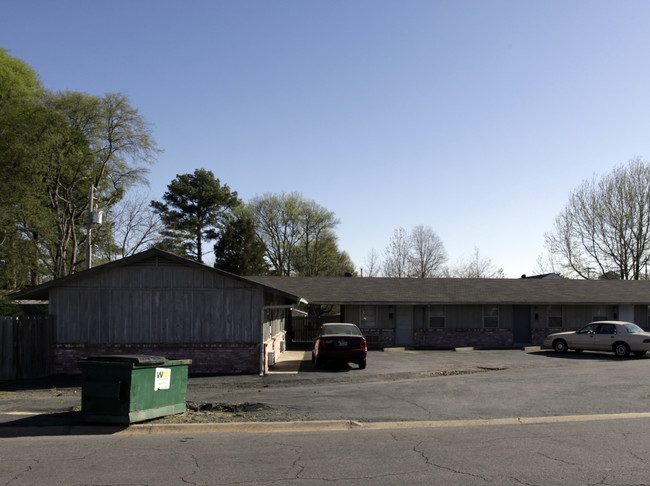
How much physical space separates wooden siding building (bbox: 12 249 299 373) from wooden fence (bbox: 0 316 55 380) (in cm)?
29

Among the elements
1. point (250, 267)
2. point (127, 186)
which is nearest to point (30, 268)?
point (127, 186)

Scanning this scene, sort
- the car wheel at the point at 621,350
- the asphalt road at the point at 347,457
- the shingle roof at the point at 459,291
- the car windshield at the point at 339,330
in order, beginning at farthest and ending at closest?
the shingle roof at the point at 459,291, the car wheel at the point at 621,350, the car windshield at the point at 339,330, the asphalt road at the point at 347,457

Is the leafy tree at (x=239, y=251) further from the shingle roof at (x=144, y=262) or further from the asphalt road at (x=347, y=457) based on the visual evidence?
the asphalt road at (x=347, y=457)

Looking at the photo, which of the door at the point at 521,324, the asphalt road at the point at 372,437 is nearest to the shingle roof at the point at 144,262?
the asphalt road at the point at 372,437

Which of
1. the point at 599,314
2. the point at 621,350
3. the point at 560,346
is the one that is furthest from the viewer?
the point at 599,314

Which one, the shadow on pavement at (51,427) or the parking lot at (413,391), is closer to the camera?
the shadow on pavement at (51,427)

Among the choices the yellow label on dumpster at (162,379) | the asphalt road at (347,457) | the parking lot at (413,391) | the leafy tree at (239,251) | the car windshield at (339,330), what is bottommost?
the parking lot at (413,391)

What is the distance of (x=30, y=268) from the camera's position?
1368 inches

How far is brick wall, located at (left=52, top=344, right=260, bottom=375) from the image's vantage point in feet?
58.7

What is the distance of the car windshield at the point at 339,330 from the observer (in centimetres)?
1988

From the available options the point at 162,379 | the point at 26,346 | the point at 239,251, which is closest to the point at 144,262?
the point at 26,346

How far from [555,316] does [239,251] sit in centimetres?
2799

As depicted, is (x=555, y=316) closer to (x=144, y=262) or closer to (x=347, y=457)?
(x=144, y=262)

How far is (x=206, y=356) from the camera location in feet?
59.6
